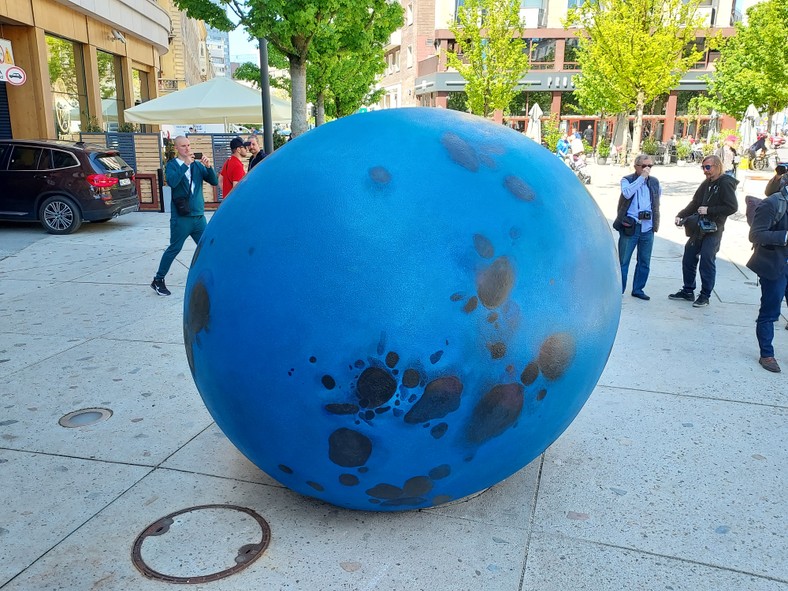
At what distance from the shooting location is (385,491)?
2.95 m

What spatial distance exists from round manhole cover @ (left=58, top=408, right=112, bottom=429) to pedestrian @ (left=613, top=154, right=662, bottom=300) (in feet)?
19.2

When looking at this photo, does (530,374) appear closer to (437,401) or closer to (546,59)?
(437,401)

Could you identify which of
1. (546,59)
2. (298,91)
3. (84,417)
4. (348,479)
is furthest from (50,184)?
(546,59)

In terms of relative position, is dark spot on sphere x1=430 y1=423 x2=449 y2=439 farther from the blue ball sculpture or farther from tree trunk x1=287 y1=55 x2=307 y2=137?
tree trunk x1=287 y1=55 x2=307 y2=137

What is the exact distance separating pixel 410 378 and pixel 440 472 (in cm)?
55

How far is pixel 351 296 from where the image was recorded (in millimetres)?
2604

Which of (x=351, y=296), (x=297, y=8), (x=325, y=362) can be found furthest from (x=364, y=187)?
(x=297, y=8)

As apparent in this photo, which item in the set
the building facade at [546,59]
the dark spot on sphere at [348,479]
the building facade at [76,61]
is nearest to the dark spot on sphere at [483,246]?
the dark spot on sphere at [348,479]

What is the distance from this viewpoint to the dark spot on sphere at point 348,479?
2896 mm

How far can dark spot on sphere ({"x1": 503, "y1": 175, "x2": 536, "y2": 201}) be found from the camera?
2863mm

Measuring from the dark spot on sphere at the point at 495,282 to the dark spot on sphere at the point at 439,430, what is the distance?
533 mm

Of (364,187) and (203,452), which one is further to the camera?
(203,452)

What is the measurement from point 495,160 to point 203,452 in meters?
2.57

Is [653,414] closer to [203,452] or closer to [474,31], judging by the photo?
[203,452]
